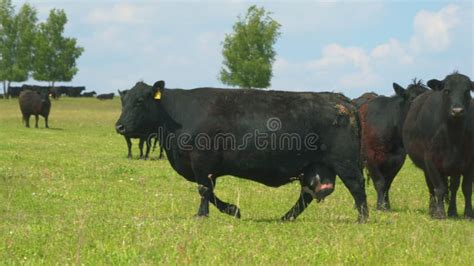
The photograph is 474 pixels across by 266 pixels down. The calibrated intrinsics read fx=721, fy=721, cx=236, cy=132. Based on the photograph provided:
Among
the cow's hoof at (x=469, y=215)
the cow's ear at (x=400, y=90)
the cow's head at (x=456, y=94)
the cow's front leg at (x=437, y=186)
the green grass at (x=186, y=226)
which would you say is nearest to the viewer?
the green grass at (x=186, y=226)

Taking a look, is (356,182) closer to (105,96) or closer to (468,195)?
(468,195)

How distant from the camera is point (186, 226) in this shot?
32.7 feet

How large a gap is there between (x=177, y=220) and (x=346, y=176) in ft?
9.25

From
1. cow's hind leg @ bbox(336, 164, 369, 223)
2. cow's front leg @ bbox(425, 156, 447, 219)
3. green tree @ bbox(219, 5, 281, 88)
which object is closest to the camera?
cow's hind leg @ bbox(336, 164, 369, 223)

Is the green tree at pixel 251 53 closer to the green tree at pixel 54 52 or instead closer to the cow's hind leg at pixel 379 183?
the green tree at pixel 54 52

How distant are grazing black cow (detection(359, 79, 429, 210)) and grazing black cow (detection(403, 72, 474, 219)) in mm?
1883

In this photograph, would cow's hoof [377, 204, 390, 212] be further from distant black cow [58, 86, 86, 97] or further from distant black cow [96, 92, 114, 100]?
distant black cow [58, 86, 86, 97]

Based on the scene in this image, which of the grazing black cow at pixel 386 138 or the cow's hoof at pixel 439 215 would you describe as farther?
the grazing black cow at pixel 386 138

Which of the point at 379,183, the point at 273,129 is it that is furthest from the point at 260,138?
the point at 379,183

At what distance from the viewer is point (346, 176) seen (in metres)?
11.6

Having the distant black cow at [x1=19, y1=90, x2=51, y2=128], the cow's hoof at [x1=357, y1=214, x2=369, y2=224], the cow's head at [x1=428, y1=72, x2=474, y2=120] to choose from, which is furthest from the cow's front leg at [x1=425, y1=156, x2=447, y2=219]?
the distant black cow at [x1=19, y1=90, x2=51, y2=128]

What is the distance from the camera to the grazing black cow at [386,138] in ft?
51.8

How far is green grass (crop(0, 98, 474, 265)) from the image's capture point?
820cm

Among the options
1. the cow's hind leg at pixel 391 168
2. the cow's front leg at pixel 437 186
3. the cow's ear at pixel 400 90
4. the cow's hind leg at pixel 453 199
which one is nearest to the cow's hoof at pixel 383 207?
the cow's hind leg at pixel 391 168
